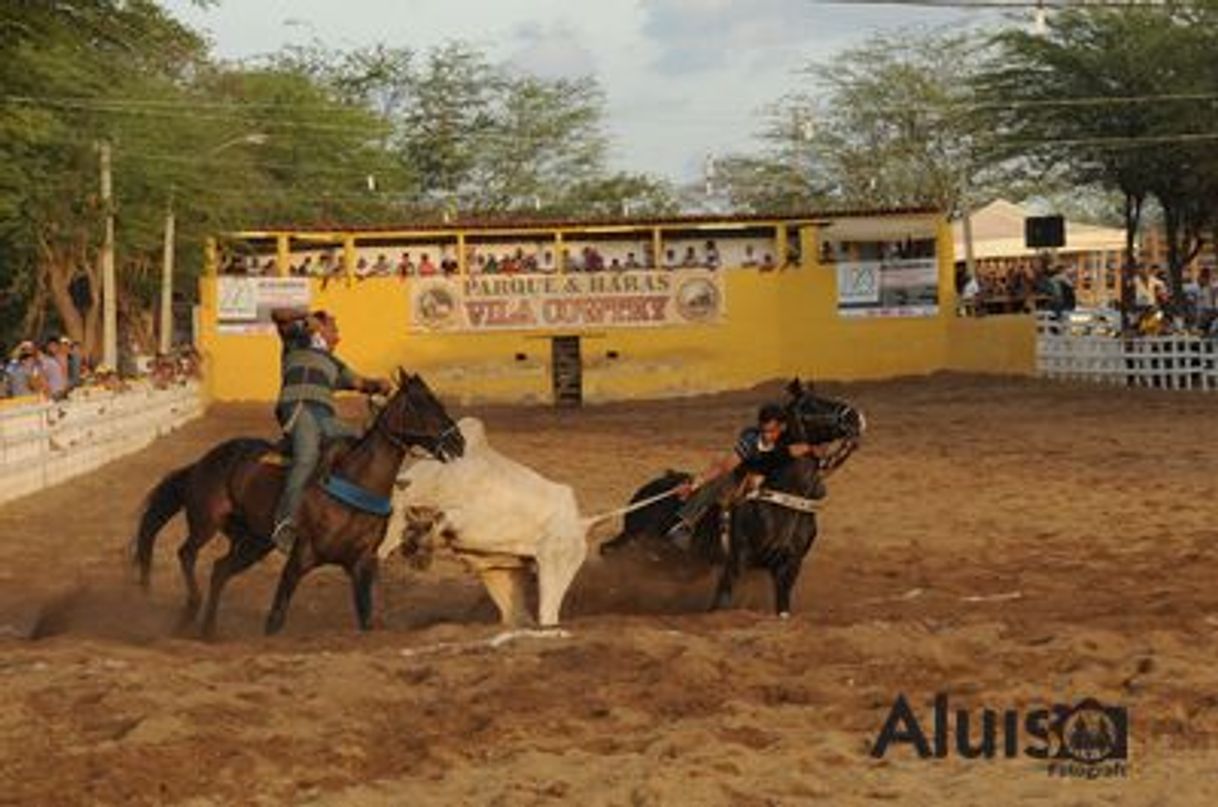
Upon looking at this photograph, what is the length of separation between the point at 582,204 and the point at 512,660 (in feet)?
238

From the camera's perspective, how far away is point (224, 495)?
12.0 metres

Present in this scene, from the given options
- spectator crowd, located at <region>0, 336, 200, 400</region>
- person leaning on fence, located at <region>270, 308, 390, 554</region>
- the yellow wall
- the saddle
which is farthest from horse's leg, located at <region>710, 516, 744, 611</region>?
the yellow wall

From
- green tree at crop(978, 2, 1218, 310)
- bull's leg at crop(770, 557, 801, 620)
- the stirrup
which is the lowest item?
bull's leg at crop(770, 557, 801, 620)

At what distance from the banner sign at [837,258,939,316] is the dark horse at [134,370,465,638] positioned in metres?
32.2

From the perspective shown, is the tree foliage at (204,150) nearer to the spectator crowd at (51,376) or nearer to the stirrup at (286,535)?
the spectator crowd at (51,376)

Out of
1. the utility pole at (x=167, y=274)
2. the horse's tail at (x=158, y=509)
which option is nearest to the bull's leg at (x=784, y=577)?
the horse's tail at (x=158, y=509)

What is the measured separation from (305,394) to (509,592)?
5.53 ft

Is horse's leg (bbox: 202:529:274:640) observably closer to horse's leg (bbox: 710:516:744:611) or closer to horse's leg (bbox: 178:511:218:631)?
horse's leg (bbox: 178:511:218:631)

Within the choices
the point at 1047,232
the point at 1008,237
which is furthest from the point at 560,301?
the point at 1008,237

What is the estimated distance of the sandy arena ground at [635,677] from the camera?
7.00 meters

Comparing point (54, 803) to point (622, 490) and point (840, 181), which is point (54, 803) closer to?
point (622, 490)

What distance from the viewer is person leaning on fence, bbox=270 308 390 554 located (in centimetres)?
1129

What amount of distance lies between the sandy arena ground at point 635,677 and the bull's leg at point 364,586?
278 millimetres

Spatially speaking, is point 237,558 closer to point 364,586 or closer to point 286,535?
point 286,535
